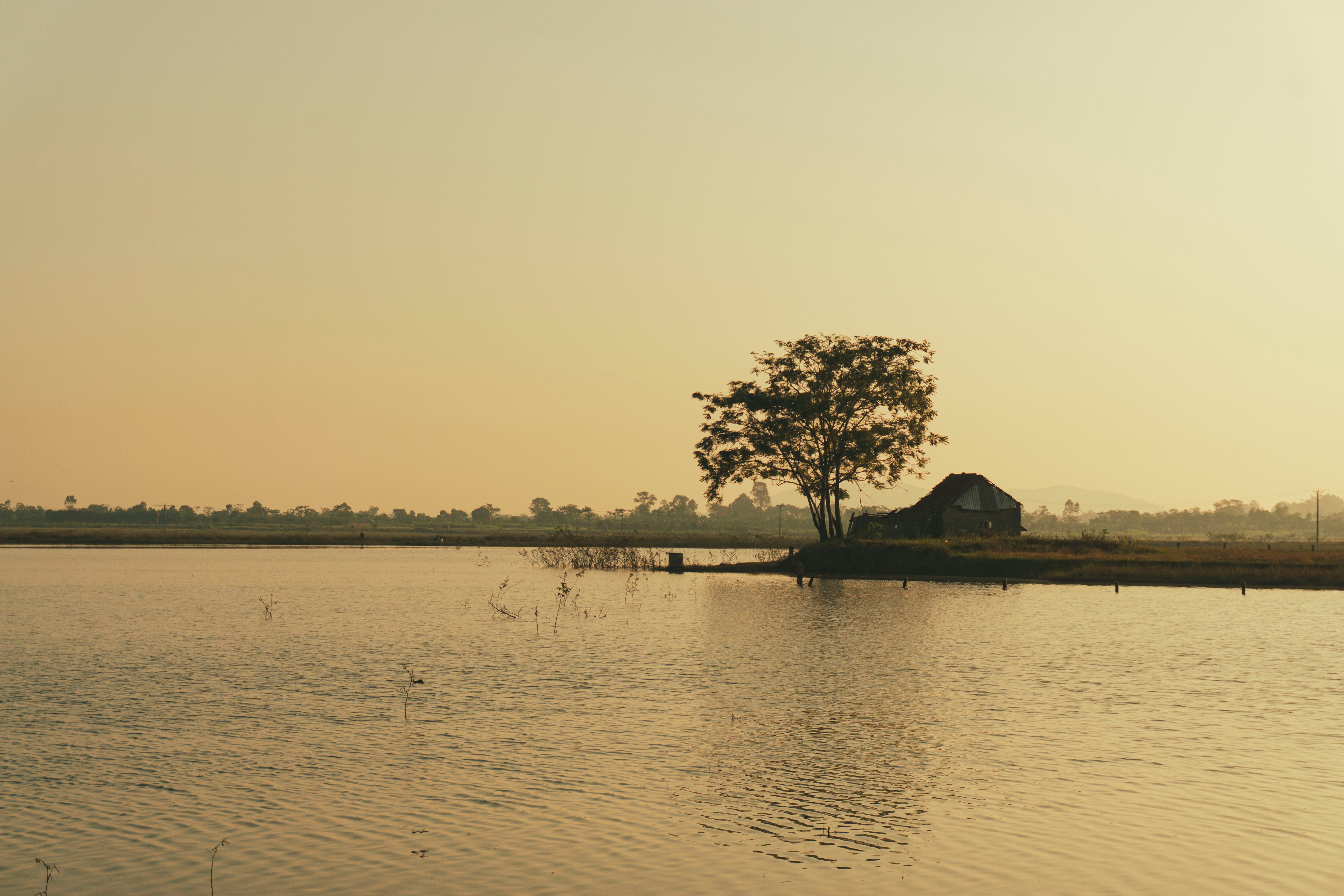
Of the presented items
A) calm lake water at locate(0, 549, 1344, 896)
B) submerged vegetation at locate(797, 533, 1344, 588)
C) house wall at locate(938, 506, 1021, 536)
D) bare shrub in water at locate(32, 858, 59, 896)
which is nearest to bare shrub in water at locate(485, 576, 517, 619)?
calm lake water at locate(0, 549, 1344, 896)

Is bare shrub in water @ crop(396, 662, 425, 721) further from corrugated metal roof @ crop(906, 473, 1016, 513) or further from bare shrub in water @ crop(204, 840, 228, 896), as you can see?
corrugated metal roof @ crop(906, 473, 1016, 513)

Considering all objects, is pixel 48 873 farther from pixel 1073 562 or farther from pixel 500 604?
pixel 1073 562

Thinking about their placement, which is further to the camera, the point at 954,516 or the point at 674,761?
the point at 954,516

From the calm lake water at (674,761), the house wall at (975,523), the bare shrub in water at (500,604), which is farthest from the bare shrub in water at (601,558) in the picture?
the calm lake water at (674,761)

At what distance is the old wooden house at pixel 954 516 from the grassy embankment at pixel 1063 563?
28.5 feet

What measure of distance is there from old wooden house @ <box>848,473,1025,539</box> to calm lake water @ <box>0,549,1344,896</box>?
52.0 m

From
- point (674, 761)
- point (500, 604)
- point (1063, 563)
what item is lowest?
point (500, 604)

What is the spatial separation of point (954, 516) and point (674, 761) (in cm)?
8073

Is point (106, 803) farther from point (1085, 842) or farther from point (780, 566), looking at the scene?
point (780, 566)

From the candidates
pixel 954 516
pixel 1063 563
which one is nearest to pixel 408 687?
pixel 1063 563

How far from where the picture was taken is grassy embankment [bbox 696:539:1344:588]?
221 feet

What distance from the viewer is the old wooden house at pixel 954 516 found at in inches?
3735

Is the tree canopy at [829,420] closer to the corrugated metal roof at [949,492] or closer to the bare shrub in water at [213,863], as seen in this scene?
the corrugated metal roof at [949,492]

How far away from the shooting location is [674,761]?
60.2 feet
